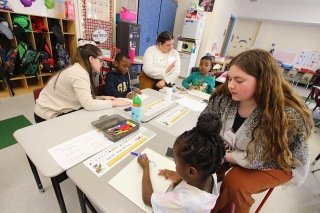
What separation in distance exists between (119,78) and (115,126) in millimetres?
928

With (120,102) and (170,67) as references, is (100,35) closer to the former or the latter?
(170,67)

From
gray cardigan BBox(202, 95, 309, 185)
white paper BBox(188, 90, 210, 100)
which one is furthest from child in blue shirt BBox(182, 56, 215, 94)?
gray cardigan BBox(202, 95, 309, 185)

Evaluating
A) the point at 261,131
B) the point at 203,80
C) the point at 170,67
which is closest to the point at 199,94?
the point at 203,80

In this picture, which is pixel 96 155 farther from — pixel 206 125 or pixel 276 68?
pixel 276 68

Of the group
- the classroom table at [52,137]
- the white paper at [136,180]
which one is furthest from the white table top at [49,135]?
the white paper at [136,180]

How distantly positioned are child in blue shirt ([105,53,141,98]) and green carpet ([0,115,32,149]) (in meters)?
1.19

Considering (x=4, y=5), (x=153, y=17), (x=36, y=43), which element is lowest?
(x=36, y=43)

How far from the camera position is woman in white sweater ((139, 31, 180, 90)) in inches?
87.4

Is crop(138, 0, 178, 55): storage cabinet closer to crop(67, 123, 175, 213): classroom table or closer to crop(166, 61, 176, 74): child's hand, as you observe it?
crop(166, 61, 176, 74): child's hand

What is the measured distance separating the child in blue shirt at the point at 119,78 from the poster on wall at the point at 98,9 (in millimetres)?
2236

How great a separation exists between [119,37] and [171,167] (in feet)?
12.3

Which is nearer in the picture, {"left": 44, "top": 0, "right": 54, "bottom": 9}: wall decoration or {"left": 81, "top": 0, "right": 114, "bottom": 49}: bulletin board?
{"left": 44, "top": 0, "right": 54, "bottom": 9}: wall decoration

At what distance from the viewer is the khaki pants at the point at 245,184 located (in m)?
0.93

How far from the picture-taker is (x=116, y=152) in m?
0.90
